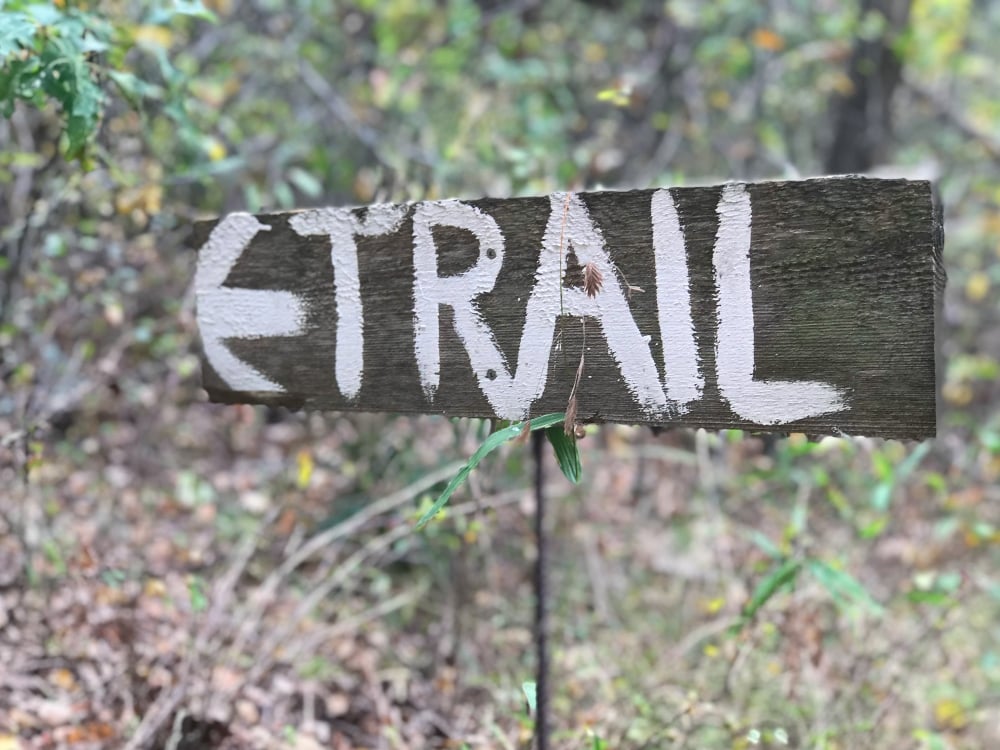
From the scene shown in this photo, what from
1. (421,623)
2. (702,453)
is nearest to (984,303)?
(702,453)

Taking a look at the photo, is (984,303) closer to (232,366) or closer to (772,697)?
(772,697)

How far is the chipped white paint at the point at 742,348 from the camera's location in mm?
883

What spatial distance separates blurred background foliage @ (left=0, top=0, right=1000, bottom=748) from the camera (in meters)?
1.51

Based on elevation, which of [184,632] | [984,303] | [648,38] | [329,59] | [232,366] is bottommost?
[184,632]

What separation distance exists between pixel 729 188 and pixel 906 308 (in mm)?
221

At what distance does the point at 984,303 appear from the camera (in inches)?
172

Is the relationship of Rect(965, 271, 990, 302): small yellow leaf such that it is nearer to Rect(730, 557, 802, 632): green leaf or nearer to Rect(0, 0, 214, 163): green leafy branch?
Rect(730, 557, 802, 632): green leaf

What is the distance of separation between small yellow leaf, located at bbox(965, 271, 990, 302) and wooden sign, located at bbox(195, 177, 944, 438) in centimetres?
347

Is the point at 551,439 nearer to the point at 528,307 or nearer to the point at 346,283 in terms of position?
the point at 528,307

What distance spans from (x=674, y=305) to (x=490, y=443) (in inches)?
10.1

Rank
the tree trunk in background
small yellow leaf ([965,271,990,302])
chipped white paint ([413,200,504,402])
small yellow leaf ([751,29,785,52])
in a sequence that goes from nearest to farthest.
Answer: chipped white paint ([413,200,504,402]) → small yellow leaf ([751,29,785,52]) → the tree trunk in background → small yellow leaf ([965,271,990,302])

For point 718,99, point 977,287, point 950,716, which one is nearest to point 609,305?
point 950,716

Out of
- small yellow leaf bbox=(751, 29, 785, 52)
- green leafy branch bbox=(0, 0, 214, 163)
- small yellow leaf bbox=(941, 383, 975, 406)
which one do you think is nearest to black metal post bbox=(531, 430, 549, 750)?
green leafy branch bbox=(0, 0, 214, 163)

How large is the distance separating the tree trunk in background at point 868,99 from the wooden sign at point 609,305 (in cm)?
302
